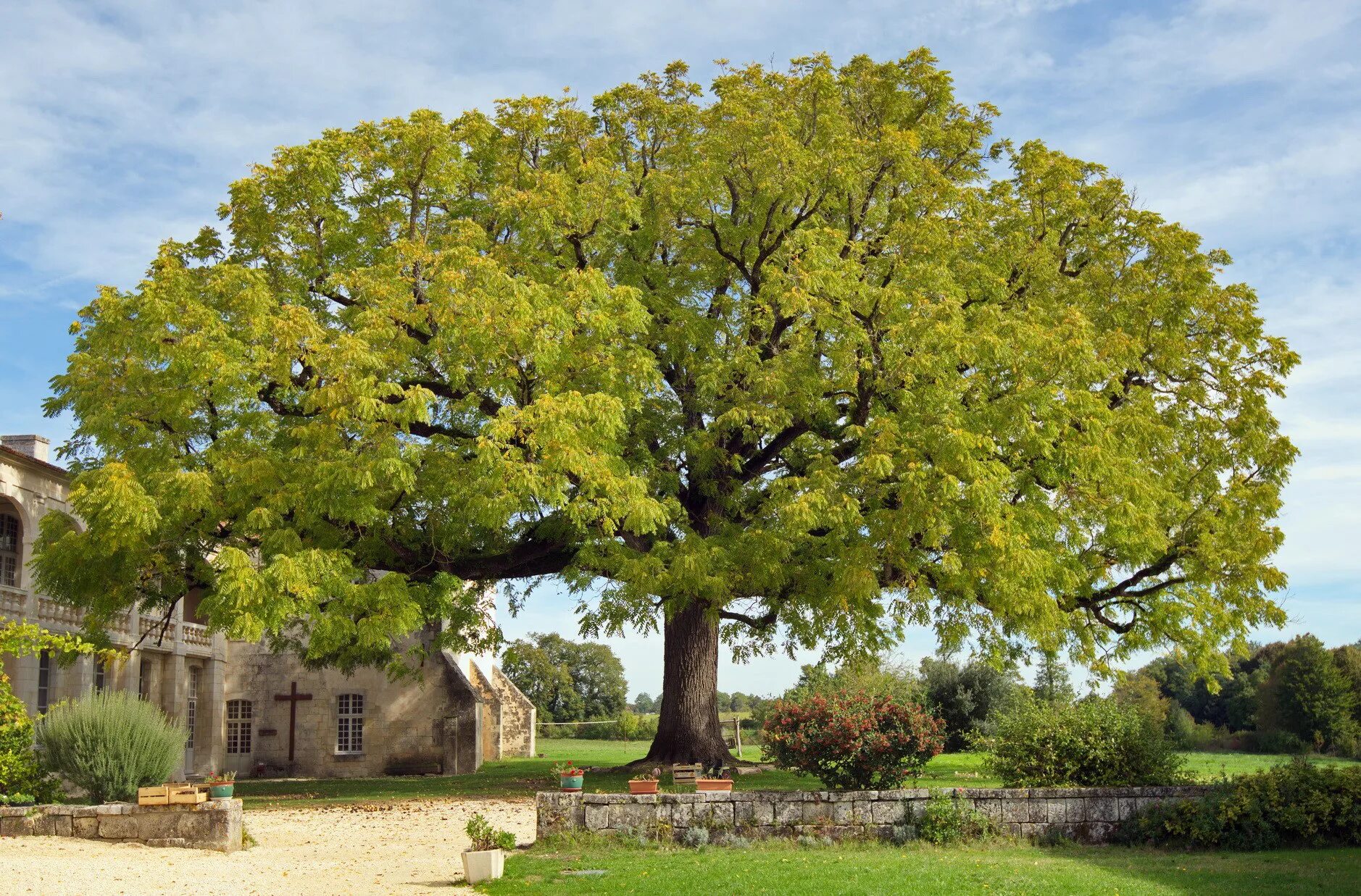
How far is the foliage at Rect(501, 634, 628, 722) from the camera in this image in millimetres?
60156

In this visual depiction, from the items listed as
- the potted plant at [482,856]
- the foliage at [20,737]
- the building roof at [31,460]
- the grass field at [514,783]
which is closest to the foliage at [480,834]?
the potted plant at [482,856]

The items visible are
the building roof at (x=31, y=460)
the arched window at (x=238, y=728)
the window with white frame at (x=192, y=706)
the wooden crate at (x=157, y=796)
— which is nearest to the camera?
the wooden crate at (x=157, y=796)

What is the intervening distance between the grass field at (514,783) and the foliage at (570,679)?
28.2 meters

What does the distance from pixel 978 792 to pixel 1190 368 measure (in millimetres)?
10320

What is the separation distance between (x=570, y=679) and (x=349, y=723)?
34.8 meters

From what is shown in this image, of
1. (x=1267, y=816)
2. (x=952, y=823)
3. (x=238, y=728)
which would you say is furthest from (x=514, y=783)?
(x=1267, y=816)

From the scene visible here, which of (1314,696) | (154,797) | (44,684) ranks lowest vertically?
(1314,696)

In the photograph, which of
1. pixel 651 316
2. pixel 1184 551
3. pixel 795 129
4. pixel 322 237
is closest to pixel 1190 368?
pixel 1184 551

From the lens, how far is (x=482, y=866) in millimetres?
11125

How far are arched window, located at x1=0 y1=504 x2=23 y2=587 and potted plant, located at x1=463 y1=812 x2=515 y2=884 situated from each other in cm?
1565

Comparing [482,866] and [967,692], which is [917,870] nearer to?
[482,866]

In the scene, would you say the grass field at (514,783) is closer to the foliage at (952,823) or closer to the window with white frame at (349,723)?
the window with white frame at (349,723)

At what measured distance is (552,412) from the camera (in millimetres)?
15781

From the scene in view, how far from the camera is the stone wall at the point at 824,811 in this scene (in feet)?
42.2
